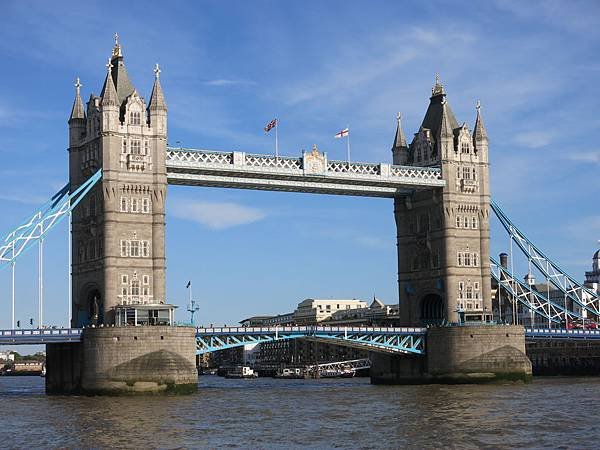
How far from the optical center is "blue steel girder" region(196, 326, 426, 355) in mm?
99188

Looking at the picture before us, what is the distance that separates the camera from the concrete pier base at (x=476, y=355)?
107125 millimetres

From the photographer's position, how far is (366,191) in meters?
113

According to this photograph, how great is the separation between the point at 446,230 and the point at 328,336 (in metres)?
17.7

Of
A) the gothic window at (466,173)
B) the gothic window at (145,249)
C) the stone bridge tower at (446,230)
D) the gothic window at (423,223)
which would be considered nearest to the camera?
the gothic window at (145,249)

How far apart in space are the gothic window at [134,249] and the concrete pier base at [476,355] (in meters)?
29.8

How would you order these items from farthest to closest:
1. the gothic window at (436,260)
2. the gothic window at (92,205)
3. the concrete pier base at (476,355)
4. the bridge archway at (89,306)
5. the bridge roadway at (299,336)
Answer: the gothic window at (436,260), the concrete pier base at (476,355), the bridge archway at (89,306), the gothic window at (92,205), the bridge roadway at (299,336)

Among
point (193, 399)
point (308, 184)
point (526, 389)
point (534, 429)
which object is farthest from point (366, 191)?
point (534, 429)

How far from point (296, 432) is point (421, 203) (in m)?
59.9

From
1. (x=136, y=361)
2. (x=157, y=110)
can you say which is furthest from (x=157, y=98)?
(x=136, y=361)

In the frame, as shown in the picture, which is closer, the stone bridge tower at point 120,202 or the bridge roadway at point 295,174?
the stone bridge tower at point 120,202

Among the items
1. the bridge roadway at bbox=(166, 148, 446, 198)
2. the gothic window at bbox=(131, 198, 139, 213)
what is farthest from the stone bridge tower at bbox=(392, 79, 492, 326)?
the gothic window at bbox=(131, 198, 139, 213)

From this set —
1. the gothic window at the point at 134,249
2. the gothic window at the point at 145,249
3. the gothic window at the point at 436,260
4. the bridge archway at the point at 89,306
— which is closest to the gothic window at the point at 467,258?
the gothic window at the point at 436,260

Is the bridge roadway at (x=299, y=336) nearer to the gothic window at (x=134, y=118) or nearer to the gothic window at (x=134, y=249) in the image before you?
the gothic window at (x=134, y=249)

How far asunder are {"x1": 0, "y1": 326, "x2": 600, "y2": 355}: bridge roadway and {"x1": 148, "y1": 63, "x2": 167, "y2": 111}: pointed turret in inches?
770
